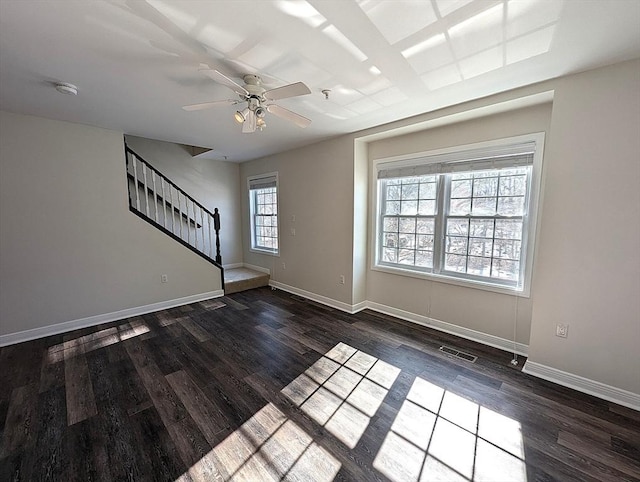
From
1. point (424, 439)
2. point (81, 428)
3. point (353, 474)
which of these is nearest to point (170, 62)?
point (81, 428)

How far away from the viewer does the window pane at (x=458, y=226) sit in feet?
10.2

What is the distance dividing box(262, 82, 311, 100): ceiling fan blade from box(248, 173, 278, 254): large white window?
3.14m

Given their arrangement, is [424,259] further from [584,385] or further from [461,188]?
[584,385]

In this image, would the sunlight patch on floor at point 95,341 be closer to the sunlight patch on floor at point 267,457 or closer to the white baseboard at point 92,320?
the white baseboard at point 92,320

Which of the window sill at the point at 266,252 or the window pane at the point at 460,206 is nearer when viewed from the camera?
the window pane at the point at 460,206

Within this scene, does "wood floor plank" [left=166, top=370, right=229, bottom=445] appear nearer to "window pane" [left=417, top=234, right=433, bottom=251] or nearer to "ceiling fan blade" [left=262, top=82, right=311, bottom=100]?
"ceiling fan blade" [left=262, top=82, right=311, bottom=100]

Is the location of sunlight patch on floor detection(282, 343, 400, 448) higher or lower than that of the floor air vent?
lower

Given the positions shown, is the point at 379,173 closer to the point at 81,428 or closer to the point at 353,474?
the point at 353,474

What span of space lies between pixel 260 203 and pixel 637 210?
210 inches

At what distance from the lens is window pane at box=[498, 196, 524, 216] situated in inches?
107

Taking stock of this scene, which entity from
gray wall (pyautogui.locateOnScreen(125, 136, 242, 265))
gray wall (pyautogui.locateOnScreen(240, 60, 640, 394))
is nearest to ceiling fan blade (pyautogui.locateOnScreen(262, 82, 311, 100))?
gray wall (pyautogui.locateOnScreen(240, 60, 640, 394))

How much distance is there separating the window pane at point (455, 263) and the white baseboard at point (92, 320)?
12.5 feet

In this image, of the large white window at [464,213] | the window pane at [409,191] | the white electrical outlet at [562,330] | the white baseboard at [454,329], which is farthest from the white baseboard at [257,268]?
the white electrical outlet at [562,330]

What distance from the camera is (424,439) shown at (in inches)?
68.7
